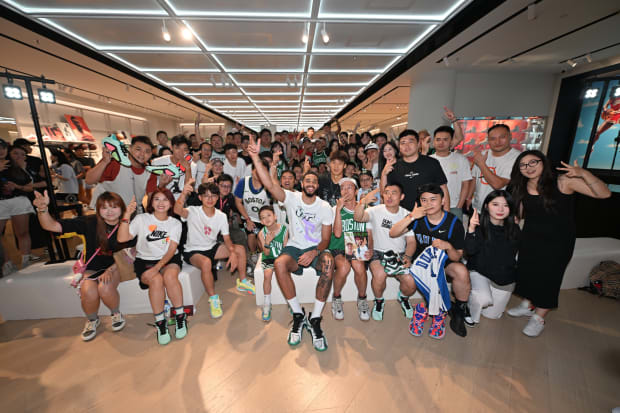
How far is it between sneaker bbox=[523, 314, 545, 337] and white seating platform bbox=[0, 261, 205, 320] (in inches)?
131

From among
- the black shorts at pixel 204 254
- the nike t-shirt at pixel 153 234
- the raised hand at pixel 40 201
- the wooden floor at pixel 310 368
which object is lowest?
the wooden floor at pixel 310 368

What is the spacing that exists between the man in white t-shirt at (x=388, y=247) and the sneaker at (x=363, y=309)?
0.08 metres

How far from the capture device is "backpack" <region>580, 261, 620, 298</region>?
272cm

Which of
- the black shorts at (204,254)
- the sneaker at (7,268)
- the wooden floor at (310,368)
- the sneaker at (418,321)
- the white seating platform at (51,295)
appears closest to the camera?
the wooden floor at (310,368)

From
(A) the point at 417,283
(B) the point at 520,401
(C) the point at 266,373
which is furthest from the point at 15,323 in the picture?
(B) the point at 520,401

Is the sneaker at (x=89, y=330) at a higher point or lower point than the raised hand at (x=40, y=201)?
lower

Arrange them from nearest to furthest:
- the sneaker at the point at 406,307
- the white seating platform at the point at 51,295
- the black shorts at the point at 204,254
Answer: the white seating platform at the point at 51,295 → the sneaker at the point at 406,307 → the black shorts at the point at 204,254

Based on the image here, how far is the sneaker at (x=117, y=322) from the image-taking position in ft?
7.47

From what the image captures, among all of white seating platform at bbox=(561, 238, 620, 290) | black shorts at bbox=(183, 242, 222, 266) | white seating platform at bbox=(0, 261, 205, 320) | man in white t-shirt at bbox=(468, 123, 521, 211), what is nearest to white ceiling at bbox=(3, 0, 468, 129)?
man in white t-shirt at bbox=(468, 123, 521, 211)

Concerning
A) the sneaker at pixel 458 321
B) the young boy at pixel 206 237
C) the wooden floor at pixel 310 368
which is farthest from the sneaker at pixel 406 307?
the young boy at pixel 206 237

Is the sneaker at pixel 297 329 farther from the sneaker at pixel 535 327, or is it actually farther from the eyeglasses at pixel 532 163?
the eyeglasses at pixel 532 163

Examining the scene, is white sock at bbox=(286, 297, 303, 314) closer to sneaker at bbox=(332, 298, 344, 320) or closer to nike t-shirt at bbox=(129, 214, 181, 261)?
sneaker at bbox=(332, 298, 344, 320)

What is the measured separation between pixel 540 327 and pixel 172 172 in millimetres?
4043

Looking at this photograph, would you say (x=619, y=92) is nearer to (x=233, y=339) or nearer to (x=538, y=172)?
(x=538, y=172)
